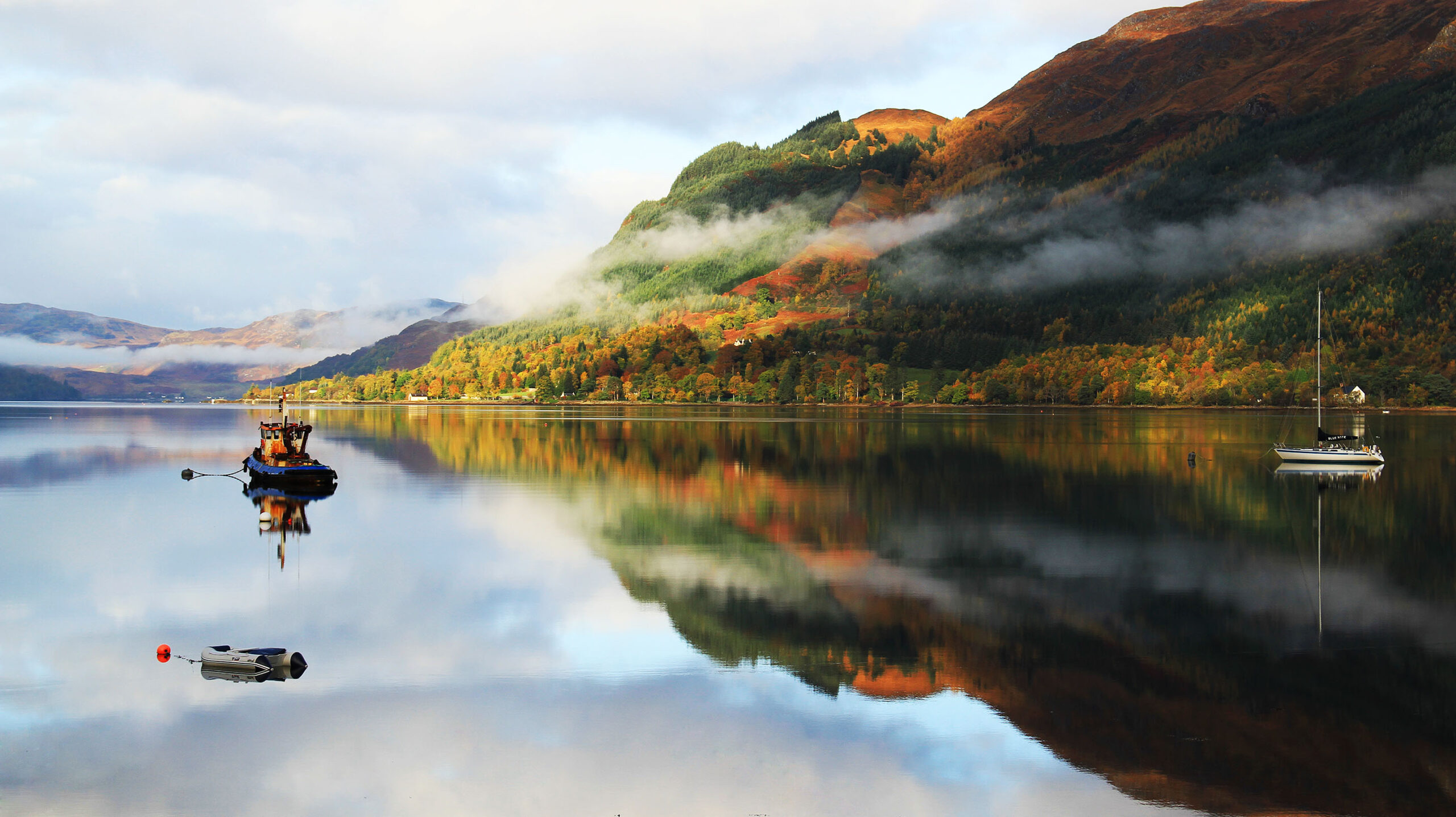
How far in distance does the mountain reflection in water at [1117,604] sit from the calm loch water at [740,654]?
0.10 meters

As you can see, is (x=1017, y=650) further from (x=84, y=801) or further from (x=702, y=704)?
(x=84, y=801)

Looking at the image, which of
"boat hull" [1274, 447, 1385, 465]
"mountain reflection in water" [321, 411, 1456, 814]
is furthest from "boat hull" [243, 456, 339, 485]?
"boat hull" [1274, 447, 1385, 465]

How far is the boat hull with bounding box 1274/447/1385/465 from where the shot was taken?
2217 inches

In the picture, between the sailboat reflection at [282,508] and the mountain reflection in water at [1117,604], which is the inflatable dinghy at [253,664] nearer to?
the mountain reflection in water at [1117,604]

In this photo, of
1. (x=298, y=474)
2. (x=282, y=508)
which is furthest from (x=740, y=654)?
(x=298, y=474)

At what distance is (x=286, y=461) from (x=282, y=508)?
8260 millimetres

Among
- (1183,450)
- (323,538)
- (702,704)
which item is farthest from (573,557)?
(1183,450)

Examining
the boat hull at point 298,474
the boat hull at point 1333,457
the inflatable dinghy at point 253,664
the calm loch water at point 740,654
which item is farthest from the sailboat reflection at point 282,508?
the boat hull at point 1333,457

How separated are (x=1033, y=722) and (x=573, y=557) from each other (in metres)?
15.6

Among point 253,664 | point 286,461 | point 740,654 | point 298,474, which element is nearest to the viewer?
point 253,664

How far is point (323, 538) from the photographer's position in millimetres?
31562

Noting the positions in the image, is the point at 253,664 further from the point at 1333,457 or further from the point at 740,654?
the point at 1333,457

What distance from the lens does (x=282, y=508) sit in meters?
40.0

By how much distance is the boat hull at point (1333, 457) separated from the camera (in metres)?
56.3
